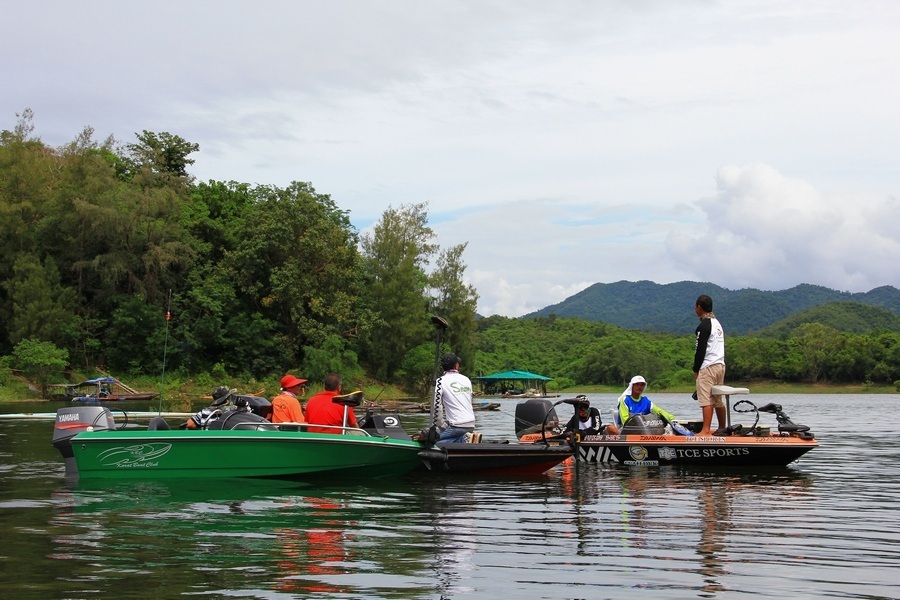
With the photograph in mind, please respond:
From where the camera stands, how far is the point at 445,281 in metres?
71.6

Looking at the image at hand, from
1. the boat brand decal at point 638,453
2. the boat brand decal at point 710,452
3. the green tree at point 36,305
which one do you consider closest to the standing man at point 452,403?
the boat brand decal at point 638,453

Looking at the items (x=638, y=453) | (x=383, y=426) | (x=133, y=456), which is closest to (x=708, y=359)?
(x=638, y=453)

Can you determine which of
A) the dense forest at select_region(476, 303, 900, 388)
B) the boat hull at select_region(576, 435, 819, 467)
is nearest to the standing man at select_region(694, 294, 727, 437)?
the boat hull at select_region(576, 435, 819, 467)

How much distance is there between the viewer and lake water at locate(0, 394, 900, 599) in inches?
263

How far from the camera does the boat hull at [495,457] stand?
13164 millimetres

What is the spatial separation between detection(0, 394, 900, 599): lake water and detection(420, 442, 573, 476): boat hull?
22 cm

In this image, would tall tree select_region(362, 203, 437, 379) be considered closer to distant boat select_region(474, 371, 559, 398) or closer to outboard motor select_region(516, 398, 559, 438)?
distant boat select_region(474, 371, 559, 398)

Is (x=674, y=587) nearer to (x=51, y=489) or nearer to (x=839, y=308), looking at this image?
(x=51, y=489)

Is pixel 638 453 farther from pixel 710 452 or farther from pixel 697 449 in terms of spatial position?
pixel 710 452

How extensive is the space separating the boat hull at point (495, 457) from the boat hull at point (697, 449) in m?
1.05

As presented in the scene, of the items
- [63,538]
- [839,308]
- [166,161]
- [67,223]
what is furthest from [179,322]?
[839,308]

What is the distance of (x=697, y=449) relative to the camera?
47.3ft

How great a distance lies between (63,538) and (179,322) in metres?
49.7

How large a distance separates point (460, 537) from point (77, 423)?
21.5 ft
